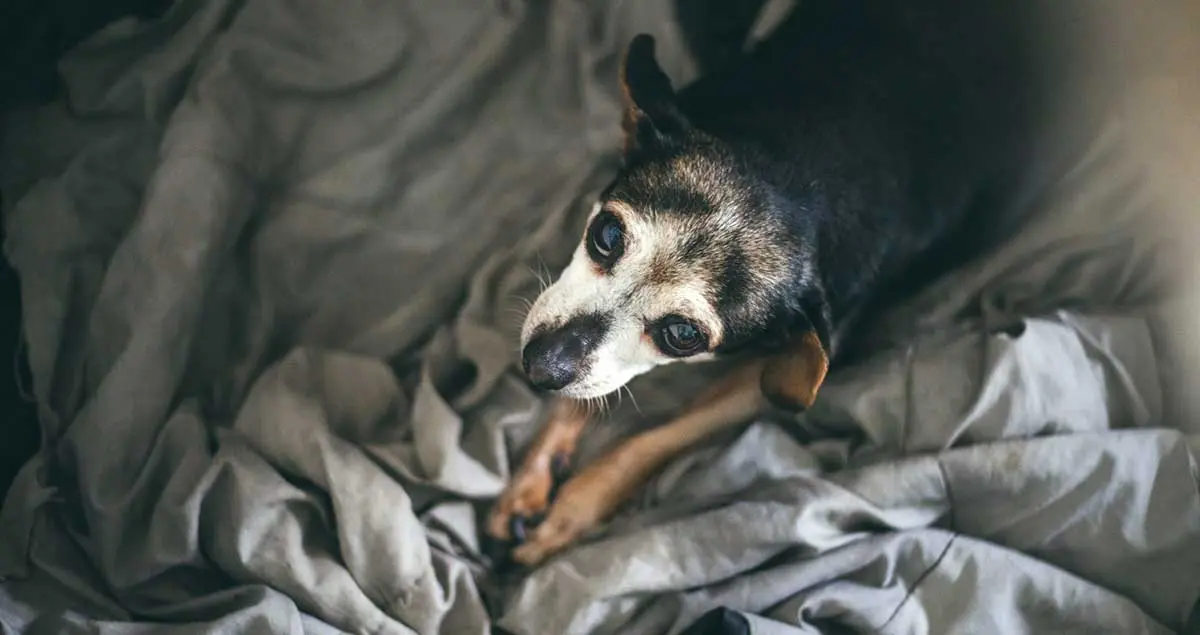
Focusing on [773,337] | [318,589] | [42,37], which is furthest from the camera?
[42,37]

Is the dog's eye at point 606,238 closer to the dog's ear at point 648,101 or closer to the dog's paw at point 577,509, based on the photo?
the dog's ear at point 648,101

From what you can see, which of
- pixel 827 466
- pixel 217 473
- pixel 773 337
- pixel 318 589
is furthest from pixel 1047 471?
pixel 217 473

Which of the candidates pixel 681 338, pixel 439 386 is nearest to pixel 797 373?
pixel 681 338

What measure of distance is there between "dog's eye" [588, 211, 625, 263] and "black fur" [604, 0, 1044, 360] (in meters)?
0.04

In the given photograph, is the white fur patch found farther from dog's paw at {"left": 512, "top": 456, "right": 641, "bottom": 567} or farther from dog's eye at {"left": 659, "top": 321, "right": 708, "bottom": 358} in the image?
dog's paw at {"left": 512, "top": 456, "right": 641, "bottom": 567}

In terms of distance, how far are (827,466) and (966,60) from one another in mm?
671

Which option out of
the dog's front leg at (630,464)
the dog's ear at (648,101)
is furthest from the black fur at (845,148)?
the dog's front leg at (630,464)

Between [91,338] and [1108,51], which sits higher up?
[1108,51]

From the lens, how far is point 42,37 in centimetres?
153

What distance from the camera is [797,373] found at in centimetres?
139

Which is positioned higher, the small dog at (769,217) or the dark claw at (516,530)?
the small dog at (769,217)

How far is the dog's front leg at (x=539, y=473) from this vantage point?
4.79 feet

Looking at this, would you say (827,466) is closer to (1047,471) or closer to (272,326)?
(1047,471)

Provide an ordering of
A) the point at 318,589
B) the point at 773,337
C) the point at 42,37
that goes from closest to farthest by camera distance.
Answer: the point at 318,589 < the point at 773,337 < the point at 42,37
